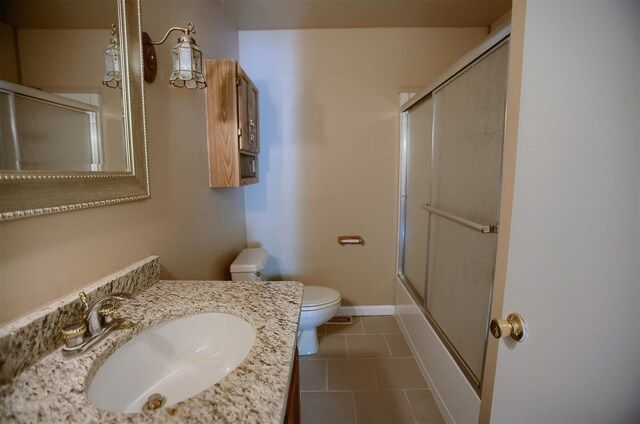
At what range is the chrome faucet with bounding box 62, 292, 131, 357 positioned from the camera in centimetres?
61

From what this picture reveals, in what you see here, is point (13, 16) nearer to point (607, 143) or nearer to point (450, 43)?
point (607, 143)

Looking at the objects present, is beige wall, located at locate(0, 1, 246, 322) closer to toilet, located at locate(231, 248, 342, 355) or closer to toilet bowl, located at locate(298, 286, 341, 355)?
toilet, located at locate(231, 248, 342, 355)

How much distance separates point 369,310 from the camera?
95.3 inches

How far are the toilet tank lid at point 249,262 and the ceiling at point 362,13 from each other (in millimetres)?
1721

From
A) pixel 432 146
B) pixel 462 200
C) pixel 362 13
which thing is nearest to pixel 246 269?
pixel 462 200

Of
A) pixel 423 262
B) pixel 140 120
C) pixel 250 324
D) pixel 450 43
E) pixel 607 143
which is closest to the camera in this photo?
pixel 607 143

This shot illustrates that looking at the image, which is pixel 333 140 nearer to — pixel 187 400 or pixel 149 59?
pixel 149 59

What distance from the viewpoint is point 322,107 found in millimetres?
2188

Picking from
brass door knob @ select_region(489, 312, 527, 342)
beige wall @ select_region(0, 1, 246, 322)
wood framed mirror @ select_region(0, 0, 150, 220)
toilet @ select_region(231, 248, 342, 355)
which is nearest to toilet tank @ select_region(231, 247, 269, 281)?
toilet @ select_region(231, 248, 342, 355)

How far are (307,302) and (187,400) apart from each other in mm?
1385

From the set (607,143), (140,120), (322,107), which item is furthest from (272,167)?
(607,143)

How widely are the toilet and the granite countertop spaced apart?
2.88 feet

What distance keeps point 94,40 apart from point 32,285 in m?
0.69

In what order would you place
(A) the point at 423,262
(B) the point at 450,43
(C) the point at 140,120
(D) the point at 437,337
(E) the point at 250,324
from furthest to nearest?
(B) the point at 450,43
(A) the point at 423,262
(D) the point at 437,337
(C) the point at 140,120
(E) the point at 250,324
